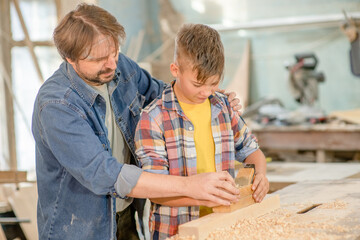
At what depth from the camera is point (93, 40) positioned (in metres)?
1.69

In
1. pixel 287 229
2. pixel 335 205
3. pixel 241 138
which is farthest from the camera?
pixel 241 138

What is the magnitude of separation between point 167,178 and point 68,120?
403 mm

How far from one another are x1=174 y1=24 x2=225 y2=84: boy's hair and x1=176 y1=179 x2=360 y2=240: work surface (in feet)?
1.78

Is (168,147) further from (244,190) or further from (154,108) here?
(244,190)

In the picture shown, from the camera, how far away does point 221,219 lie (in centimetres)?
156

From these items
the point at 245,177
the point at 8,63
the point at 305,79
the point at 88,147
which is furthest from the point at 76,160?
the point at 8,63

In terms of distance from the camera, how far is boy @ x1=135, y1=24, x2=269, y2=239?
169 centimetres

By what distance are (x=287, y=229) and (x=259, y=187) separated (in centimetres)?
30

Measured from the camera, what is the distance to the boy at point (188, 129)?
5.53 ft

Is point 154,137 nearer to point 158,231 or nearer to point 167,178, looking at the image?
point 167,178

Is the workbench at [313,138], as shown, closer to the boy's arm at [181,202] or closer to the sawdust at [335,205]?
the sawdust at [335,205]

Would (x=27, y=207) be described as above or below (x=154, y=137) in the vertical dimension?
below

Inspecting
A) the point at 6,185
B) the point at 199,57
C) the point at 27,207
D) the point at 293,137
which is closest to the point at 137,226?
the point at 199,57

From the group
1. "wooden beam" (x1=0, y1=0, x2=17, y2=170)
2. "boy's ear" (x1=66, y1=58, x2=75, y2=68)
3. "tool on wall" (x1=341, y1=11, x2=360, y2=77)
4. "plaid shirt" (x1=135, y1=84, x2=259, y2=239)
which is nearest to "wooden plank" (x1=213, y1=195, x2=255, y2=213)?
"plaid shirt" (x1=135, y1=84, x2=259, y2=239)
